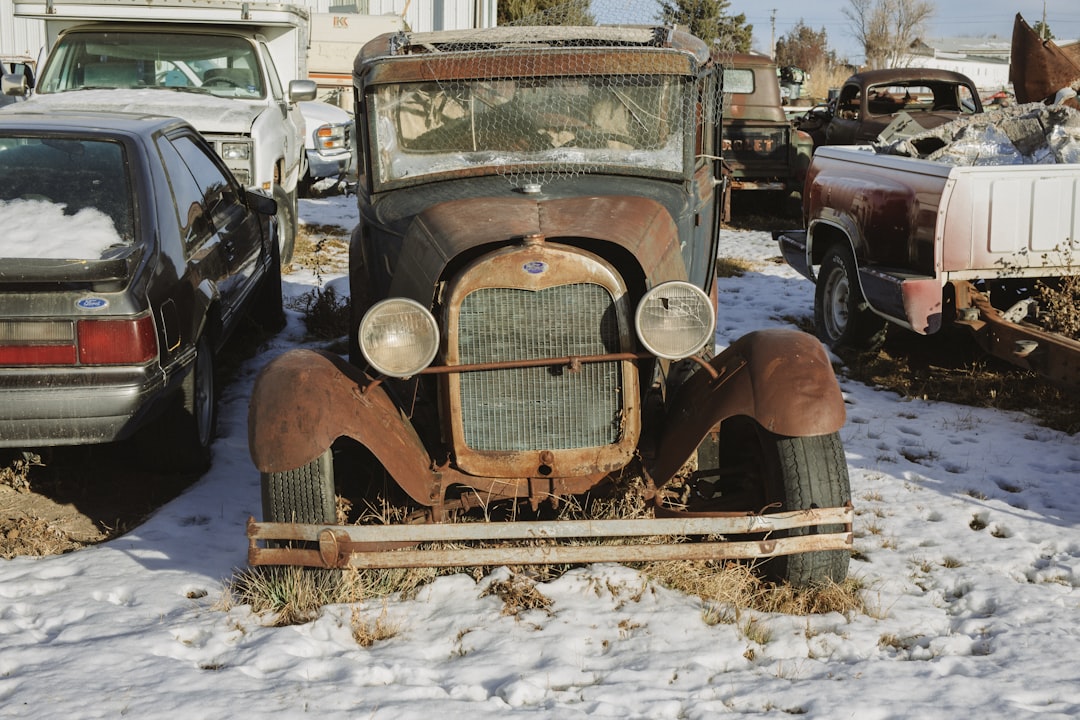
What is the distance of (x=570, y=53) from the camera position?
468cm

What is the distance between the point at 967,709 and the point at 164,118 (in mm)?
4963

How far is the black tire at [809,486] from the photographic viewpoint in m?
3.84

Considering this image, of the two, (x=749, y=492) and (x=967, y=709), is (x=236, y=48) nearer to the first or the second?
(x=749, y=492)

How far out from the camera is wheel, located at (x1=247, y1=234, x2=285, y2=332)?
7.73 m

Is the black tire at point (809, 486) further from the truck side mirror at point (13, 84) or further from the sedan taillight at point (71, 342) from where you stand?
the truck side mirror at point (13, 84)

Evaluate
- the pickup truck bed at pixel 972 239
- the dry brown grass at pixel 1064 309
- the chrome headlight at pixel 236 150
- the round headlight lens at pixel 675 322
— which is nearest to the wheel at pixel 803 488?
the round headlight lens at pixel 675 322

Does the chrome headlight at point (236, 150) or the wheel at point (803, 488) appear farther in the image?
the chrome headlight at point (236, 150)

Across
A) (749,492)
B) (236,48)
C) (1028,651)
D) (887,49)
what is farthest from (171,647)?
(887,49)

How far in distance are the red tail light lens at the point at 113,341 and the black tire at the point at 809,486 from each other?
256 cm

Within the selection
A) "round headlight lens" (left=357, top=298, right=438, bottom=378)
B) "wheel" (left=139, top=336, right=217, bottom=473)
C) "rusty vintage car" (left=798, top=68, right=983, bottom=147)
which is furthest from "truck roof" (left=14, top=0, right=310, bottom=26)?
"rusty vintage car" (left=798, top=68, right=983, bottom=147)

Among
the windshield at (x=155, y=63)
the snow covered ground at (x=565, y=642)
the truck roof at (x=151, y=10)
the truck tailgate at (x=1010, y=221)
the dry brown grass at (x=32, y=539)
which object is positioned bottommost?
the snow covered ground at (x=565, y=642)

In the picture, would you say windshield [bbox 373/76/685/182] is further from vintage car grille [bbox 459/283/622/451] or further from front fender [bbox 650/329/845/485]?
front fender [bbox 650/329/845/485]

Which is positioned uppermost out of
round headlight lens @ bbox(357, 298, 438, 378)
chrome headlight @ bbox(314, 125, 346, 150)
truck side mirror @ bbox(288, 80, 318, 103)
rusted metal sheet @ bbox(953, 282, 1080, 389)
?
truck side mirror @ bbox(288, 80, 318, 103)

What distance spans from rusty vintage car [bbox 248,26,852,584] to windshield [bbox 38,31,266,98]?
5.24 meters
